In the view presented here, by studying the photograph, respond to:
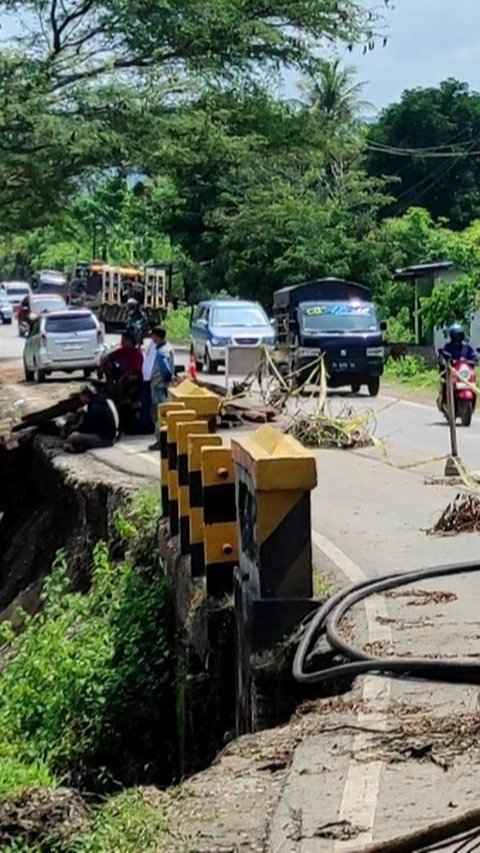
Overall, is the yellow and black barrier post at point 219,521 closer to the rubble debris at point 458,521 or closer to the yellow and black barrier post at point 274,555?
the yellow and black barrier post at point 274,555

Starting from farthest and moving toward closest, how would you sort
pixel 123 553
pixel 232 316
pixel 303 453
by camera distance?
pixel 232 316 → pixel 123 553 → pixel 303 453

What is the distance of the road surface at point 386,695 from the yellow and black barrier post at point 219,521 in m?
0.69

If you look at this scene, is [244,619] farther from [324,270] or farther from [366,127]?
[366,127]

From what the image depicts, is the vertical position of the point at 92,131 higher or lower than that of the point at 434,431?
higher

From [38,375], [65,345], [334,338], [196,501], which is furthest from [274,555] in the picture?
[38,375]

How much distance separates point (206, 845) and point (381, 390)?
28646 millimetres

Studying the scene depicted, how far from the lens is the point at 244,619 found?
7.33 metres

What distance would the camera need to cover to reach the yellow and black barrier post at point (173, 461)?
34.5 ft

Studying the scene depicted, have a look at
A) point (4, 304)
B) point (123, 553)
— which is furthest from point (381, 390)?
point (4, 304)

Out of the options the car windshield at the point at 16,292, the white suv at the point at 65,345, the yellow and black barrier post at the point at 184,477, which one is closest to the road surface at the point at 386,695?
the yellow and black barrier post at the point at 184,477

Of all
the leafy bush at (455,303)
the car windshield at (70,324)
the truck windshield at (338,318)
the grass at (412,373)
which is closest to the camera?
the truck windshield at (338,318)

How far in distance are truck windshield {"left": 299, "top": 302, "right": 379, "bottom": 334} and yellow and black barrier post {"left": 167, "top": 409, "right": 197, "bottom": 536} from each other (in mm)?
20333

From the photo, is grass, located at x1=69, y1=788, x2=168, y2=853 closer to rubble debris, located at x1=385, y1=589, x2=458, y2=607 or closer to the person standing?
rubble debris, located at x1=385, y1=589, x2=458, y2=607

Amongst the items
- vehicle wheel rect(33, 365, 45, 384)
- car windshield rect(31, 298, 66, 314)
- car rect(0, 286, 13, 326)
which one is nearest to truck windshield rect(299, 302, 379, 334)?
vehicle wheel rect(33, 365, 45, 384)
